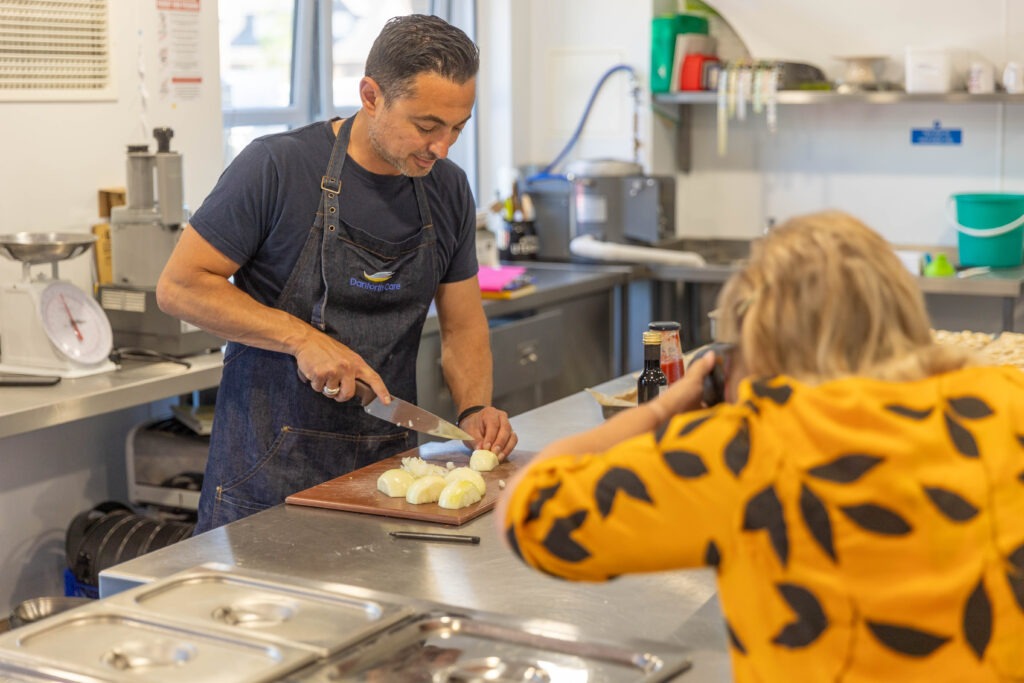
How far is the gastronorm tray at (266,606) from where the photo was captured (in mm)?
1618

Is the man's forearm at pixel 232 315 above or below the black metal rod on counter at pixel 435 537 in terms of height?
above

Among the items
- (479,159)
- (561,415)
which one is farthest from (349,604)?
(479,159)

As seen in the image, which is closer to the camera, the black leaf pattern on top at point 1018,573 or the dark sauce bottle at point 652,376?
the black leaf pattern on top at point 1018,573

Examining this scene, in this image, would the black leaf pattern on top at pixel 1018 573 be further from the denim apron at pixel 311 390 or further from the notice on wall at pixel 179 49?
the notice on wall at pixel 179 49

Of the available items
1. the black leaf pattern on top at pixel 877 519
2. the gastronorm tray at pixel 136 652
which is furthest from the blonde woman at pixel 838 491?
the gastronorm tray at pixel 136 652

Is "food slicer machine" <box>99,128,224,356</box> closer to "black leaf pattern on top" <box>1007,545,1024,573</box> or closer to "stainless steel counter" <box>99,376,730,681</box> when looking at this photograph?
"stainless steel counter" <box>99,376,730,681</box>

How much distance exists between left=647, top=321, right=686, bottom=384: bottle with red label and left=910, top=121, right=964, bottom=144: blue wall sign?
3.25 m

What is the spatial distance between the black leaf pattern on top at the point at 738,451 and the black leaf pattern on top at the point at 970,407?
19cm

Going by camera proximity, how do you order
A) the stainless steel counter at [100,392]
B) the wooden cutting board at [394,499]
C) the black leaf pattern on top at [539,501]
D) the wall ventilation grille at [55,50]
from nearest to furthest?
1. the black leaf pattern on top at [539,501]
2. the wooden cutting board at [394,499]
3. the stainless steel counter at [100,392]
4. the wall ventilation grille at [55,50]

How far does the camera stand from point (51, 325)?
3445 millimetres

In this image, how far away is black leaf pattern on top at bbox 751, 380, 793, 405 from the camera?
3.85 feet

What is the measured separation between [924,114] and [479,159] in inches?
75.3

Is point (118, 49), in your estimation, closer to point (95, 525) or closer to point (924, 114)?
point (95, 525)

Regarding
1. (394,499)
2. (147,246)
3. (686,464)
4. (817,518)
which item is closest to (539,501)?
(686,464)
